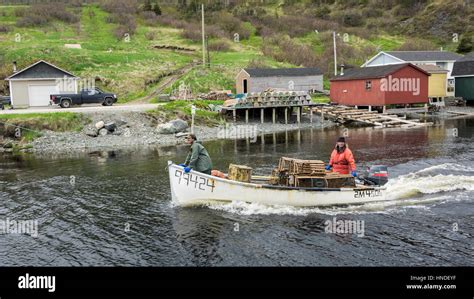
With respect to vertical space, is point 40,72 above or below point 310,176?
above

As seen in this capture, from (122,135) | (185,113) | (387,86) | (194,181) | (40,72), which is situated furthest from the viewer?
(387,86)

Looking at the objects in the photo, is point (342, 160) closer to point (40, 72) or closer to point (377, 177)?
point (377, 177)

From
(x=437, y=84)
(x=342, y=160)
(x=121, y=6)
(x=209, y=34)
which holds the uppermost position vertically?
(x=121, y=6)

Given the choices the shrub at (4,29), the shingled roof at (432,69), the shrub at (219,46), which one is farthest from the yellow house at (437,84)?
the shrub at (4,29)

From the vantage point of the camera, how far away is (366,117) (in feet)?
163

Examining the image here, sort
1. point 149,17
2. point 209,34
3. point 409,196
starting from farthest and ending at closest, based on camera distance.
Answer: point 149,17
point 209,34
point 409,196

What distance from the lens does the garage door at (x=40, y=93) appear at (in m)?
49.9

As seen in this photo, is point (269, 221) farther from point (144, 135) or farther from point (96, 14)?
point (96, 14)

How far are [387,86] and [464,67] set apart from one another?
55.4 ft

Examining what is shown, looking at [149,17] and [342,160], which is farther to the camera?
[149,17]

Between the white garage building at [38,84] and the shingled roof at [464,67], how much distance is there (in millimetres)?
47698

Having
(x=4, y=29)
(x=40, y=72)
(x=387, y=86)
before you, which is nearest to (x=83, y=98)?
(x=40, y=72)
